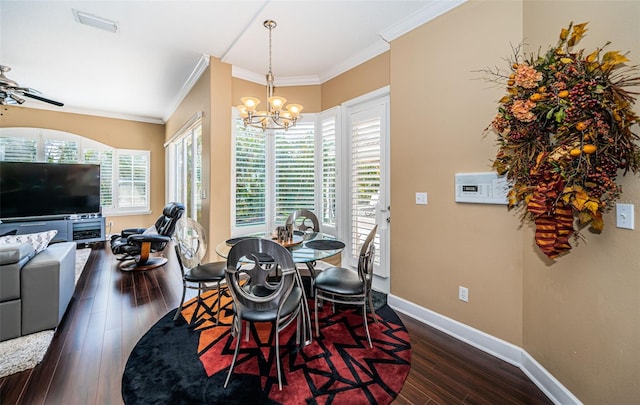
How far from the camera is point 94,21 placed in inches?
110

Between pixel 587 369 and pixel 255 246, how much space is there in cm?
210

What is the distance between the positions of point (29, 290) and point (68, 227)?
13.4 ft

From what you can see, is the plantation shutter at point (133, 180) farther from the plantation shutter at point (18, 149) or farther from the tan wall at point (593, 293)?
the tan wall at point (593, 293)

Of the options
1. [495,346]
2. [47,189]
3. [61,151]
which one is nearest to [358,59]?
[495,346]

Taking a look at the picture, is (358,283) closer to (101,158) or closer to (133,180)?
(133,180)

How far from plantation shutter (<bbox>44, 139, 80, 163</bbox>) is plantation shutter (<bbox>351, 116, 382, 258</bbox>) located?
6.68 meters

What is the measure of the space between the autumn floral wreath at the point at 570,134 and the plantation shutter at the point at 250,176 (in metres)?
3.23

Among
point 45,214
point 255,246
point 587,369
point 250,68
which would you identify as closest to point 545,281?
point 587,369

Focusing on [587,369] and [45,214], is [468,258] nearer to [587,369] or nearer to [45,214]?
[587,369]

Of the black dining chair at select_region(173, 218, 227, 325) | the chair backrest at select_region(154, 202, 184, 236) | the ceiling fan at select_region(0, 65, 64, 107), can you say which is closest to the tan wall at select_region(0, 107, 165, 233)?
the chair backrest at select_region(154, 202, 184, 236)

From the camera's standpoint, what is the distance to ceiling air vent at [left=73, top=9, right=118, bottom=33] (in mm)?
2682

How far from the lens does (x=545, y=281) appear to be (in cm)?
176

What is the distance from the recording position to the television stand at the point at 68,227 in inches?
188

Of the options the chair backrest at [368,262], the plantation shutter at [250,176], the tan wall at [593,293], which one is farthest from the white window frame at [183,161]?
the tan wall at [593,293]
